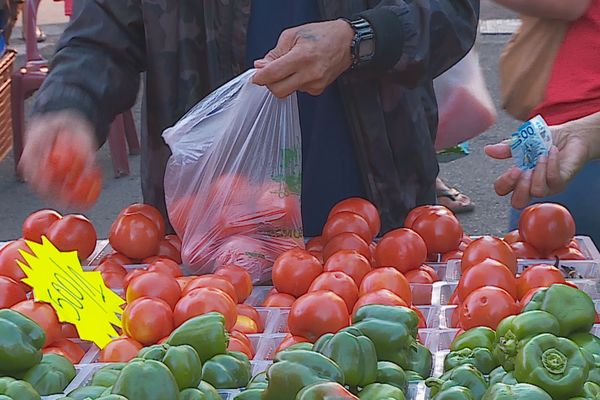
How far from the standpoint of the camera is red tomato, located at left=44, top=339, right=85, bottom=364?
6.13ft

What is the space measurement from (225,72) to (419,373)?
1.10 meters

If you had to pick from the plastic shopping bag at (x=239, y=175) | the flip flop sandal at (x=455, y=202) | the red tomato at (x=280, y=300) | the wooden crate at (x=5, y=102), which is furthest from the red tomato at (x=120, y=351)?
the wooden crate at (x=5, y=102)

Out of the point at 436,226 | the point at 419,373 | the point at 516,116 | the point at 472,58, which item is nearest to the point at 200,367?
the point at 419,373

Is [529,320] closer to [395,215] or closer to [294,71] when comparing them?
[294,71]

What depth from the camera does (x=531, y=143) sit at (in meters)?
2.18

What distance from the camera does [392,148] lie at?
252 centimetres

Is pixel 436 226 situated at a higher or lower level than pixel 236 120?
lower

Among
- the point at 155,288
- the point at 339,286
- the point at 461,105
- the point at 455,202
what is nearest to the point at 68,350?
the point at 155,288

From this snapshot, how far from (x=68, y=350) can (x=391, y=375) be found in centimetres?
71

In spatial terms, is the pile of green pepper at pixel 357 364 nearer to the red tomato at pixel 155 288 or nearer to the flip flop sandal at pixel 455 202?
the red tomato at pixel 155 288

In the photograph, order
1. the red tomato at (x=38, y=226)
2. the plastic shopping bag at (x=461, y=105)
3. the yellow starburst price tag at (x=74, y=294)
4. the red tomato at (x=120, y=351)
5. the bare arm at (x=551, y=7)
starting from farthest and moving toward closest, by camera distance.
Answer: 1. the plastic shopping bag at (x=461, y=105)
2. the bare arm at (x=551, y=7)
3. the red tomato at (x=38, y=226)
4. the yellow starburst price tag at (x=74, y=294)
5. the red tomato at (x=120, y=351)

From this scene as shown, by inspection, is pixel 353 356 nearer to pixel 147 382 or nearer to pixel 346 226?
pixel 147 382

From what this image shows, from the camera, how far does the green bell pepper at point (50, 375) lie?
1599 mm

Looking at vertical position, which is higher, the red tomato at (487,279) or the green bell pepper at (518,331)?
the green bell pepper at (518,331)
